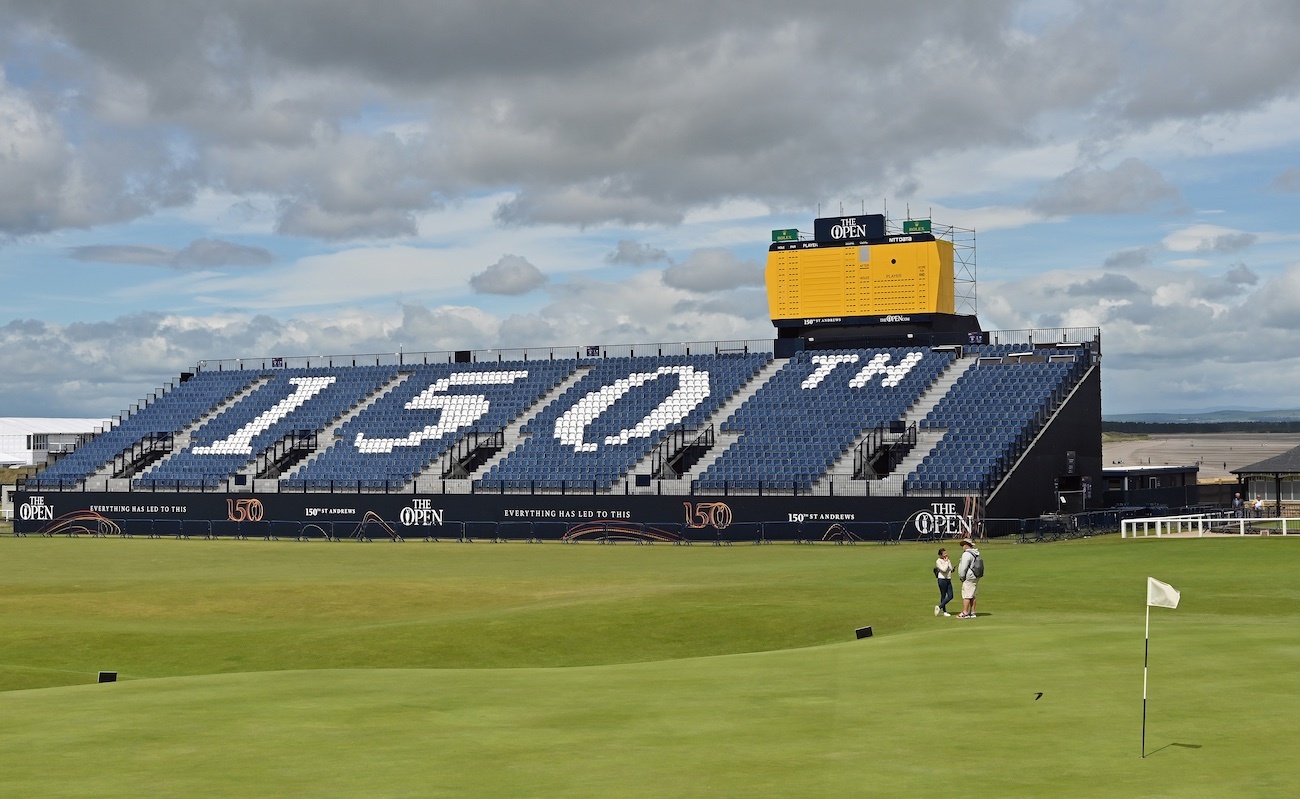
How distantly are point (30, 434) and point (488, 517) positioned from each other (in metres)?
93.2

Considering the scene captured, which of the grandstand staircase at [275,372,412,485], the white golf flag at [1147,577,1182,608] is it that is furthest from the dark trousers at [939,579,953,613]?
the grandstand staircase at [275,372,412,485]

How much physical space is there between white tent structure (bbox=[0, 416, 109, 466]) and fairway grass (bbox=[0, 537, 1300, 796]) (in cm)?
9196

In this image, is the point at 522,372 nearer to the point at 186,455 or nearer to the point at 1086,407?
the point at 186,455

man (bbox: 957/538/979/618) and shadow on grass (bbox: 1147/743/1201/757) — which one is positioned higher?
man (bbox: 957/538/979/618)

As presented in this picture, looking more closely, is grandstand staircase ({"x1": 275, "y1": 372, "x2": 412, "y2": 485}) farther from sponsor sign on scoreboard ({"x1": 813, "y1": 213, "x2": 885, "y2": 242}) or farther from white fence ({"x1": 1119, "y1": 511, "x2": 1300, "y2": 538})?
white fence ({"x1": 1119, "y1": 511, "x2": 1300, "y2": 538})

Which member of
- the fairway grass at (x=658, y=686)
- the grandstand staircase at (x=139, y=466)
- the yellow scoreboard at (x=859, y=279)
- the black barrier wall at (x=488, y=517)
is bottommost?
the fairway grass at (x=658, y=686)

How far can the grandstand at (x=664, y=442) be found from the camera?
6544cm

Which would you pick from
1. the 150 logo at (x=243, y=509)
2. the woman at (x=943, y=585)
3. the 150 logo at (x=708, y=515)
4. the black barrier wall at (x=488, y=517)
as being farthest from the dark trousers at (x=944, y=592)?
the 150 logo at (x=243, y=509)

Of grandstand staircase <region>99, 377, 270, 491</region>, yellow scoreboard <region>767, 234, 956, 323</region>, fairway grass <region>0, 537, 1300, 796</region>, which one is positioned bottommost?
fairway grass <region>0, 537, 1300, 796</region>

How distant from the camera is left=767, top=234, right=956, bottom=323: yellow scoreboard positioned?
2987 inches

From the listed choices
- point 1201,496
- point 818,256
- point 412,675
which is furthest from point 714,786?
point 1201,496

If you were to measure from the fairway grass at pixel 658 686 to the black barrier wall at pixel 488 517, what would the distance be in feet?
57.5

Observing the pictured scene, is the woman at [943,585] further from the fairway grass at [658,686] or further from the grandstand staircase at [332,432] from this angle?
the grandstand staircase at [332,432]

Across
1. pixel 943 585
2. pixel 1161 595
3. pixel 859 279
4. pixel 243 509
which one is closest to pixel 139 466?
pixel 243 509
